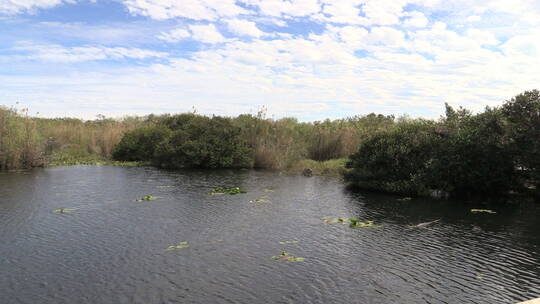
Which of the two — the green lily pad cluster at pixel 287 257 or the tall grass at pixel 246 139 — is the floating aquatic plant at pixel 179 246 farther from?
the tall grass at pixel 246 139

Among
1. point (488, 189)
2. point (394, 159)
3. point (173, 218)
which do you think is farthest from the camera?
point (394, 159)

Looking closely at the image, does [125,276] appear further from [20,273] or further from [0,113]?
[0,113]

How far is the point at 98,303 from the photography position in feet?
35.8

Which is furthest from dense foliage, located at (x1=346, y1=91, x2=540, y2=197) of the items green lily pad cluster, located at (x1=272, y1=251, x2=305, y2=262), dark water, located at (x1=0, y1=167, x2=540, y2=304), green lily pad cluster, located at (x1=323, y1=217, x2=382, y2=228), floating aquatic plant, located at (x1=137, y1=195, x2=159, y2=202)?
green lily pad cluster, located at (x1=272, y1=251, x2=305, y2=262)

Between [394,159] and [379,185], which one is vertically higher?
[394,159]

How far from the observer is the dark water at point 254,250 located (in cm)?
1184

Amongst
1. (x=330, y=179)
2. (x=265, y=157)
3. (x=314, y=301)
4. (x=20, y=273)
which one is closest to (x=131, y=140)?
(x=265, y=157)

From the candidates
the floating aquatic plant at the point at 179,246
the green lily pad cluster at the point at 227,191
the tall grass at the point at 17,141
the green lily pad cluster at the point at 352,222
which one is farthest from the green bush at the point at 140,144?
the floating aquatic plant at the point at 179,246

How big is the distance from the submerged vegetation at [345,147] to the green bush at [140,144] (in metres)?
0.12

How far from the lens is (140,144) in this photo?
160 ft

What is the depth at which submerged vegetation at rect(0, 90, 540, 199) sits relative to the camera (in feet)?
83.9

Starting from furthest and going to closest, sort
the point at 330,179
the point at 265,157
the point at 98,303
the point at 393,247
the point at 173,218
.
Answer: the point at 265,157, the point at 330,179, the point at 173,218, the point at 393,247, the point at 98,303

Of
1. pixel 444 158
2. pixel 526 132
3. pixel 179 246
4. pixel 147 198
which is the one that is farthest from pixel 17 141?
pixel 526 132

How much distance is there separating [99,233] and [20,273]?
4572mm
